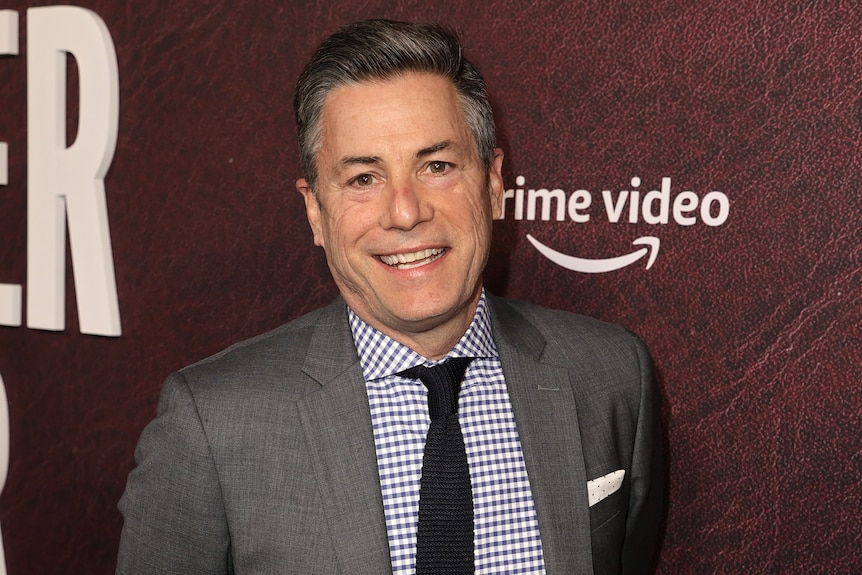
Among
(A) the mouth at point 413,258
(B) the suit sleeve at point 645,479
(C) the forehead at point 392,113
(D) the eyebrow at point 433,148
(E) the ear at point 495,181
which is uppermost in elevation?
(C) the forehead at point 392,113

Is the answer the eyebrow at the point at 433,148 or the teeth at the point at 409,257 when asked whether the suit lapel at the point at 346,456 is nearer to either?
the teeth at the point at 409,257

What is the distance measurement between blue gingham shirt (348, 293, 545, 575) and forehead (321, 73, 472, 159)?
0.97 feet

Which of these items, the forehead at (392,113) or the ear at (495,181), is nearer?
the forehead at (392,113)

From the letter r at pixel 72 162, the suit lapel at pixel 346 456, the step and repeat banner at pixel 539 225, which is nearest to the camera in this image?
the suit lapel at pixel 346 456

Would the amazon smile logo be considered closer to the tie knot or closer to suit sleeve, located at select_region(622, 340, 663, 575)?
suit sleeve, located at select_region(622, 340, 663, 575)

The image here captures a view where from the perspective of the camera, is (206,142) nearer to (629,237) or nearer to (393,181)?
(393,181)

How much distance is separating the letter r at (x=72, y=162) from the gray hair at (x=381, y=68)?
71cm

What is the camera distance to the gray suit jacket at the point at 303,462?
4.36ft

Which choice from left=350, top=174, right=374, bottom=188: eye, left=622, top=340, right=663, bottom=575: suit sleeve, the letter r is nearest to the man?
left=350, top=174, right=374, bottom=188: eye

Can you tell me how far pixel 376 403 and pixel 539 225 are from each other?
0.52m

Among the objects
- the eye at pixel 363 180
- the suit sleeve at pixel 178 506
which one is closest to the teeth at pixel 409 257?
the eye at pixel 363 180

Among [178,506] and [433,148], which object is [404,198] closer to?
[433,148]

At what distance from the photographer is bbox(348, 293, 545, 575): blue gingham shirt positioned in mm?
1364

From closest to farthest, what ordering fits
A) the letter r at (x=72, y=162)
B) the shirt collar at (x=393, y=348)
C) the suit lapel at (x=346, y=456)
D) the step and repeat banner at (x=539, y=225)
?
the suit lapel at (x=346, y=456) → the shirt collar at (x=393, y=348) → the step and repeat banner at (x=539, y=225) → the letter r at (x=72, y=162)
